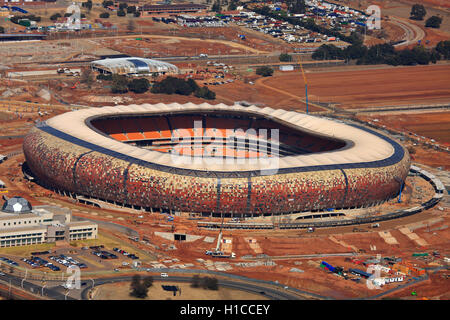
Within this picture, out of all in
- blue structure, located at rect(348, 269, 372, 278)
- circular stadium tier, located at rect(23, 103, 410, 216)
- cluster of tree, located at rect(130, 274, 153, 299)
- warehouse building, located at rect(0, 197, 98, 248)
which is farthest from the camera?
circular stadium tier, located at rect(23, 103, 410, 216)

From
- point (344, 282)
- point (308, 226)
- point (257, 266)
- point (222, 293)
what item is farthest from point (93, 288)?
point (308, 226)

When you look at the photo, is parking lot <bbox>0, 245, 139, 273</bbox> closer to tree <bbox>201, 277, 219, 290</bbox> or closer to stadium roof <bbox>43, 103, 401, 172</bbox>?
tree <bbox>201, 277, 219, 290</bbox>

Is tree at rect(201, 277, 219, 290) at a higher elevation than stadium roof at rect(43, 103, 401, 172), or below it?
below

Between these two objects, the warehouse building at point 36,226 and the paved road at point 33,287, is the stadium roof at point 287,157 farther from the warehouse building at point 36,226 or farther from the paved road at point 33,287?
the paved road at point 33,287

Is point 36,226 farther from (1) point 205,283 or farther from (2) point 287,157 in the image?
(2) point 287,157

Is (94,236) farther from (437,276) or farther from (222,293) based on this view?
(437,276)

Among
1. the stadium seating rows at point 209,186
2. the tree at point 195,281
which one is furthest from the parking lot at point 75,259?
the stadium seating rows at point 209,186

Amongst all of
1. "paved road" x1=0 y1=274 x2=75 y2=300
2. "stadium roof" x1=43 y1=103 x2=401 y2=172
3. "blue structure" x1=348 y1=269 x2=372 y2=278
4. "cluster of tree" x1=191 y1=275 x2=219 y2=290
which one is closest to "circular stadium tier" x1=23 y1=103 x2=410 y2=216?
"stadium roof" x1=43 y1=103 x2=401 y2=172
